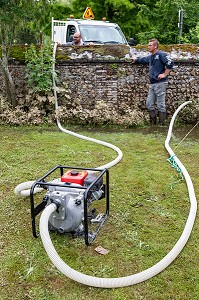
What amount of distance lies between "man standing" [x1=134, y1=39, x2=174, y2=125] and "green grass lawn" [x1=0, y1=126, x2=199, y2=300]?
1.61m

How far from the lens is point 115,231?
328 cm

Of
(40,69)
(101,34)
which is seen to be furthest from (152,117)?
(101,34)

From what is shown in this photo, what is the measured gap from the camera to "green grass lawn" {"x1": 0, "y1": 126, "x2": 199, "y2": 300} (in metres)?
2.57

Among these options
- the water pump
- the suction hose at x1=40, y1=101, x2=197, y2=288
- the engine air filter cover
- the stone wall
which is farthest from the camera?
the stone wall

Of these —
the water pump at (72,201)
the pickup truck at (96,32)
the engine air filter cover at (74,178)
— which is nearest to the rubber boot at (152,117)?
the pickup truck at (96,32)

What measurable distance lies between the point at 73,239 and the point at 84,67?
498 centimetres

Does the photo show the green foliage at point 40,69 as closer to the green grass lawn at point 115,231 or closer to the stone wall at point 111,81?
the stone wall at point 111,81

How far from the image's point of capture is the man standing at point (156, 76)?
22.2 feet

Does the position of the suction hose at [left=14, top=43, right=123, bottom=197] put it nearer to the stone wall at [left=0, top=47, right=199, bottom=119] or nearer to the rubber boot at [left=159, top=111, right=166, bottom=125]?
the stone wall at [left=0, top=47, right=199, bottom=119]

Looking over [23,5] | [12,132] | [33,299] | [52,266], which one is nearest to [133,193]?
[52,266]

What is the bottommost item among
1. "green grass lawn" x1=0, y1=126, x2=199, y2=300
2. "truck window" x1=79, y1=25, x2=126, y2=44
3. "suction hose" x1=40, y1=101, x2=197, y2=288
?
"green grass lawn" x1=0, y1=126, x2=199, y2=300

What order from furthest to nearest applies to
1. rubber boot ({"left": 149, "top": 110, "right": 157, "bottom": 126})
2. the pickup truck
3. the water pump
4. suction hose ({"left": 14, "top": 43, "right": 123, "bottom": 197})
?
the pickup truck → rubber boot ({"left": 149, "top": 110, "right": 157, "bottom": 126}) → suction hose ({"left": 14, "top": 43, "right": 123, "bottom": 197}) → the water pump

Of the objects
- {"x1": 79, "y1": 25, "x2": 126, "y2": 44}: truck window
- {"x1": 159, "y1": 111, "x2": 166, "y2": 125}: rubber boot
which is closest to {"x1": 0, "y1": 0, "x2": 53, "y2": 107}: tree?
{"x1": 79, "y1": 25, "x2": 126, "y2": 44}: truck window

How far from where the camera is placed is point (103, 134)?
6.61 meters
